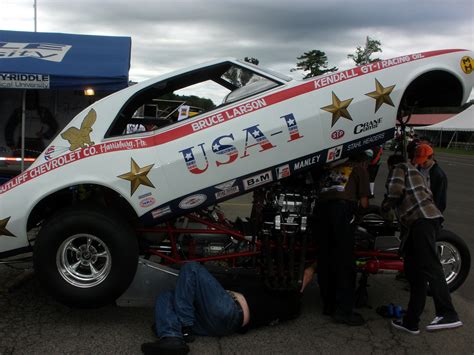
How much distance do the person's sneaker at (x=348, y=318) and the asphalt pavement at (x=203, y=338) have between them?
0.18 ft

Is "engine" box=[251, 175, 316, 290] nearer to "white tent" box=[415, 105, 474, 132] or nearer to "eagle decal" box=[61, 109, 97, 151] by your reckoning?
"eagle decal" box=[61, 109, 97, 151]

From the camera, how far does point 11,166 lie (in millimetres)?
7820

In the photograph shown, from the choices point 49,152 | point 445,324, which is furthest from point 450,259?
point 49,152

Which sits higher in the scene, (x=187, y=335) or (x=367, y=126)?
(x=367, y=126)

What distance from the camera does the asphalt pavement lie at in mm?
3582

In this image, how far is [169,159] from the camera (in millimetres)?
3883

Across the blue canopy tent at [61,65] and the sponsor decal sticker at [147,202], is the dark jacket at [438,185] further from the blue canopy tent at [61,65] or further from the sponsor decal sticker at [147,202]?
the blue canopy tent at [61,65]

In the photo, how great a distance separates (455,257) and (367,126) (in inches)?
67.4

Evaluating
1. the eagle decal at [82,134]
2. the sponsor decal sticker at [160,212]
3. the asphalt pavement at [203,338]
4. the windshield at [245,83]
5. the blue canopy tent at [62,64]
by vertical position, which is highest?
the blue canopy tent at [62,64]

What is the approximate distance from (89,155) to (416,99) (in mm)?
3363

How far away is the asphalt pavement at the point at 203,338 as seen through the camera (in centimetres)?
358

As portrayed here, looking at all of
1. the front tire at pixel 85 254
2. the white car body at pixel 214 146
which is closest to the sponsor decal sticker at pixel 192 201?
the white car body at pixel 214 146

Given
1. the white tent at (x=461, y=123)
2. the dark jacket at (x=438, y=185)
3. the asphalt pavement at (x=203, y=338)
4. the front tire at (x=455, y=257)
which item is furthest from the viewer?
the white tent at (x=461, y=123)

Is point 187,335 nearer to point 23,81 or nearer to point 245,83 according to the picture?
point 245,83
